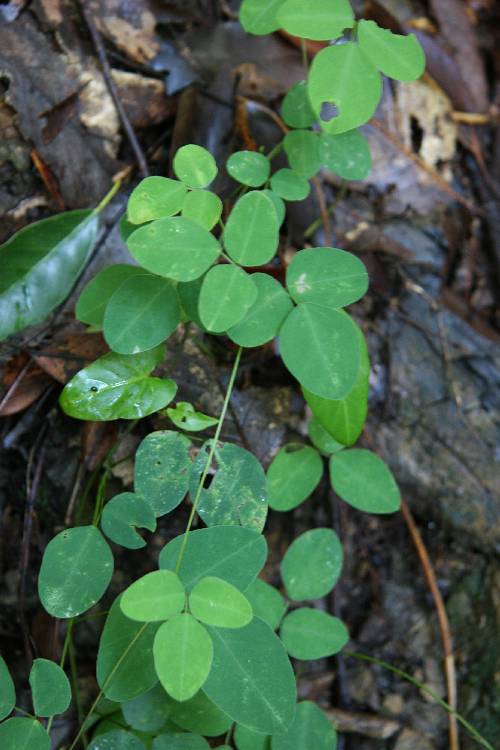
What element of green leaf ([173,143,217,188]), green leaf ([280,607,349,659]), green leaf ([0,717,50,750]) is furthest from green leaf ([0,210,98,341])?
green leaf ([280,607,349,659])

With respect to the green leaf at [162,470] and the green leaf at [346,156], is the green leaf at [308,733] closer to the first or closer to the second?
the green leaf at [162,470]

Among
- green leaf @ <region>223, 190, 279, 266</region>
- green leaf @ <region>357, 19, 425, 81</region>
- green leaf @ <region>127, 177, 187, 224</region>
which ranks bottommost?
green leaf @ <region>223, 190, 279, 266</region>

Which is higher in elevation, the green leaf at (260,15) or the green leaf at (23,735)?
the green leaf at (260,15)

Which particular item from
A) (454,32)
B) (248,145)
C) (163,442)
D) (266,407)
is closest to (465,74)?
(454,32)

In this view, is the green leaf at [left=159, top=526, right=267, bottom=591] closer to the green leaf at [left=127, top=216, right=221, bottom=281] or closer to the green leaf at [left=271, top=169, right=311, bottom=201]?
the green leaf at [left=127, top=216, right=221, bottom=281]

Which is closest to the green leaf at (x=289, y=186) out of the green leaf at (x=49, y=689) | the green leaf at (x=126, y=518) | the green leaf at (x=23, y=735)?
the green leaf at (x=126, y=518)

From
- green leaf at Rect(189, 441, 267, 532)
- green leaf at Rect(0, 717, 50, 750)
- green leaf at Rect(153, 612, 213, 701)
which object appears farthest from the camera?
green leaf at Rect(189, 441, 267, 532)

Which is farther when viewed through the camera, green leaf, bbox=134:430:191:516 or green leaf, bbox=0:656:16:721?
green leaf, bbox=134:430:191:516
